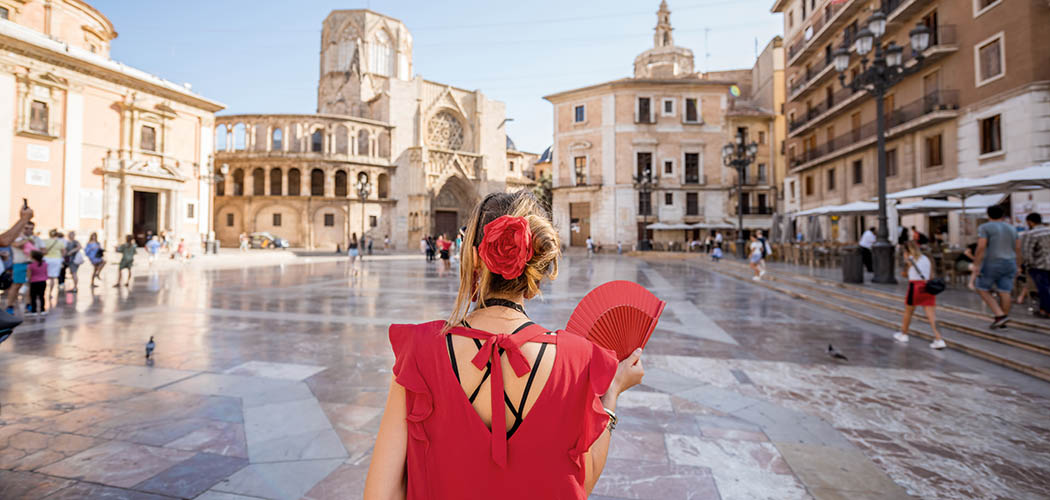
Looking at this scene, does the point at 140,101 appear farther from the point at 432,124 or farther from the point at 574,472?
the point at 574,472

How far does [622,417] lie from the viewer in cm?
337

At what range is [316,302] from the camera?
930 cm

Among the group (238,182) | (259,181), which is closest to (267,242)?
(259,181)

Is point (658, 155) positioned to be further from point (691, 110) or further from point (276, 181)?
point (276, 181)

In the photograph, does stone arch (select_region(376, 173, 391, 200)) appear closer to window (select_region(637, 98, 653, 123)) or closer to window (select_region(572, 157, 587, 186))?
window (select_region(572, 157, 587, 186))

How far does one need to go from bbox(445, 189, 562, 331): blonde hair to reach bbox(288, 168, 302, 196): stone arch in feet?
145

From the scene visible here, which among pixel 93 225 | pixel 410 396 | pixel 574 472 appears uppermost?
pixel 93 225

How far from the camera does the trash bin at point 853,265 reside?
10.6 metres

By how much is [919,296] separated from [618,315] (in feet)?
21.1

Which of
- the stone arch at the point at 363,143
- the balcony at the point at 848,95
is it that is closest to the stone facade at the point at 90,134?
the stone arch at the point at 363,143

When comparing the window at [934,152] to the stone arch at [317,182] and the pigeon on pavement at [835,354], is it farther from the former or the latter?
the stone arch at [317,182]

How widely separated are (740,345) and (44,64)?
30588mm

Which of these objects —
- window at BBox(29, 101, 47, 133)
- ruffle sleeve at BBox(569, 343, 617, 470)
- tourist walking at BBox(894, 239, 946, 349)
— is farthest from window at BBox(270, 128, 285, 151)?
ruffle sleeve at BBox(569, 343, 617, 470)

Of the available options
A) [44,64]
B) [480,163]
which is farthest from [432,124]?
[44,64]
